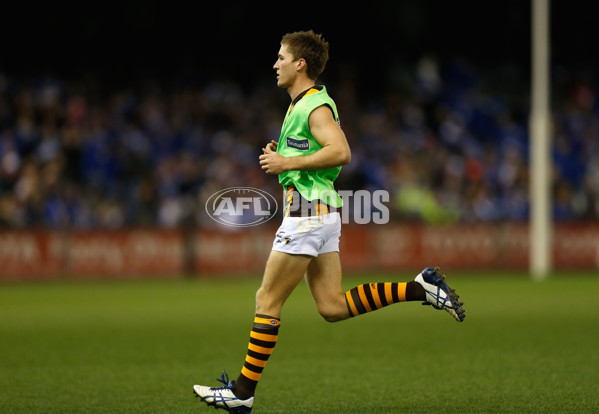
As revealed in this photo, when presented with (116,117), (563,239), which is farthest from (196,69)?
(563,239)

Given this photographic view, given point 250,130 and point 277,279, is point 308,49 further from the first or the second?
point 250,130

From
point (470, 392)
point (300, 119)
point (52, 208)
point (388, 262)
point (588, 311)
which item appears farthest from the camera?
point (388, 262)

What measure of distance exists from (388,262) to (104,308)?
7803 mm

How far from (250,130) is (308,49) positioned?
55.1ft

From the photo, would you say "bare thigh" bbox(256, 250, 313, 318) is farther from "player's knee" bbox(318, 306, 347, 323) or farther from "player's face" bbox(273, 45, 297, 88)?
"player's face" bbox(273, 45, 297, 88)

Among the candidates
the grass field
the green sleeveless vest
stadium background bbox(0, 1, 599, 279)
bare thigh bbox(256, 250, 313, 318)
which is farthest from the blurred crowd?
bare thigh bbox(256, 250, 313, 318)

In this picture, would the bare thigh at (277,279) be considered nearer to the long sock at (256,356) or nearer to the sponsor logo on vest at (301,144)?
the long sock at (256,356)

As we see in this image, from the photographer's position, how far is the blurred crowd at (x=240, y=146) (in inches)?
760

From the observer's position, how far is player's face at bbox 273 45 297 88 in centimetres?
610

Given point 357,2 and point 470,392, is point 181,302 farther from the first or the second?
point 357,2

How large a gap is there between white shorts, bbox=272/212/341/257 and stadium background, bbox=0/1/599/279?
13304 millimetres

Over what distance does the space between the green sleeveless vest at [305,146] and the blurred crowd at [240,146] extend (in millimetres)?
13187

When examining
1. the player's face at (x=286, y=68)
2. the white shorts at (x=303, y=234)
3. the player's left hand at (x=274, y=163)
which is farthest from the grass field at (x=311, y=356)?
the player's face at (x=286, y=68)

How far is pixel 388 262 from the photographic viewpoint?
19984 millimetres
